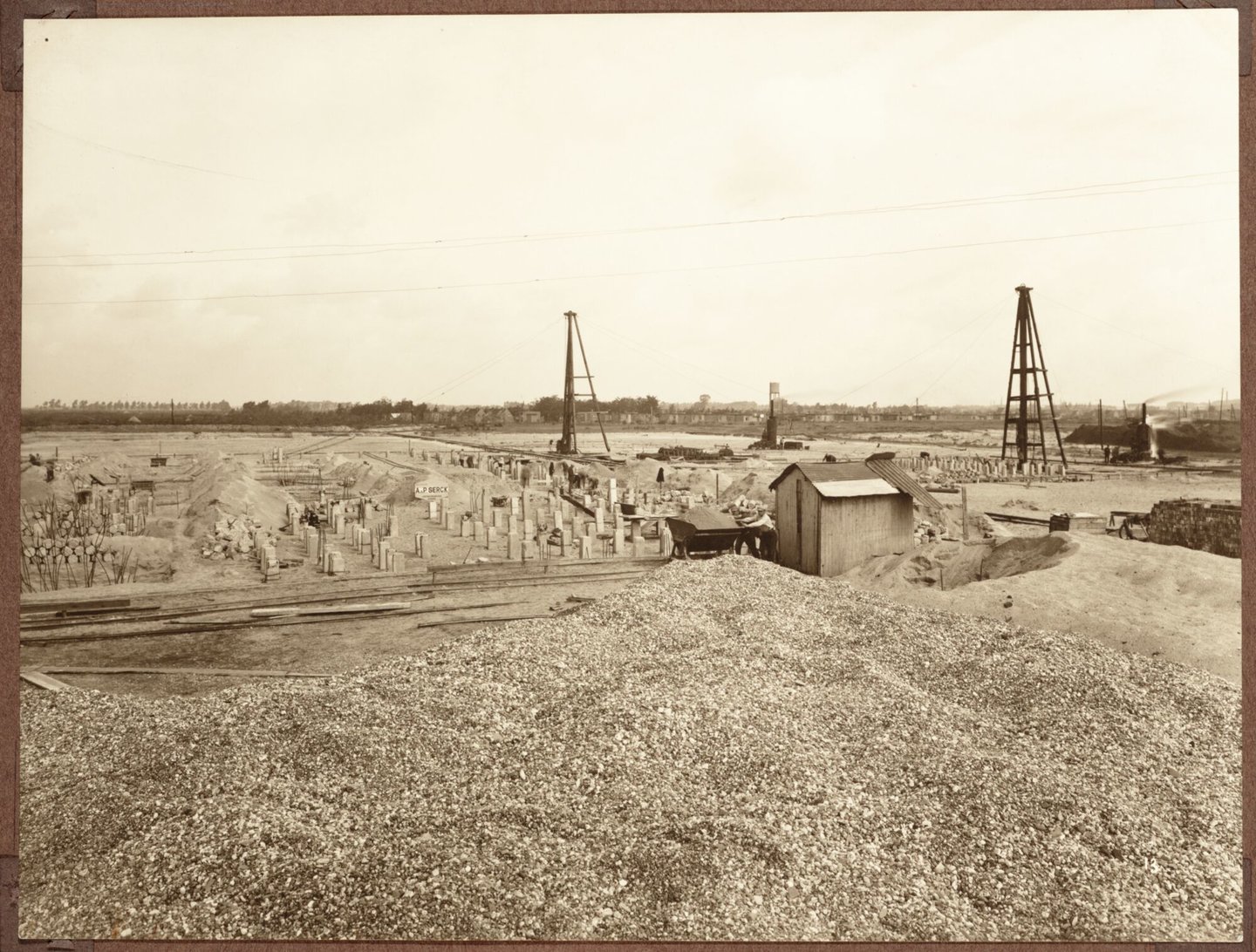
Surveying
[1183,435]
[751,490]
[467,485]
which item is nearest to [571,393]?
[467,485]

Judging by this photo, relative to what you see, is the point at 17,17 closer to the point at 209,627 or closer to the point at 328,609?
the point at 209,627

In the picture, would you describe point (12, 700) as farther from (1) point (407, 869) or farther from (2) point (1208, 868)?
(2) point (1208, 868)

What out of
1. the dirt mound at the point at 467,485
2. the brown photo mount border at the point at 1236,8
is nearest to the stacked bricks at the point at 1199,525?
the brown photo mount border at the point at 1236,8

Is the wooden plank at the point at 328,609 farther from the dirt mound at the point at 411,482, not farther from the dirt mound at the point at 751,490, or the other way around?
the dirt mound at the point at 751,490

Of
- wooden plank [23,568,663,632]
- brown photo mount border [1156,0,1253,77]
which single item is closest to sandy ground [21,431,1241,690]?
wooden plank [23,568,663,632]

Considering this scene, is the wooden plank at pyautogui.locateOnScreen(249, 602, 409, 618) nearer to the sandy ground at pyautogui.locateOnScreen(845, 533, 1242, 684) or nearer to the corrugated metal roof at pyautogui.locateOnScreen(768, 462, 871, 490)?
the corrugated metal roof at pyautogui.locateOnScreen(768, 462, 871, 490)

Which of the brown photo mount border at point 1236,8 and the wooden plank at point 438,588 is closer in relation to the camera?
the brown photo mount border at point 1236,8

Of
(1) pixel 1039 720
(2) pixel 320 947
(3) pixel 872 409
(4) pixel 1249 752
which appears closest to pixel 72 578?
(2) pixel 320 947
